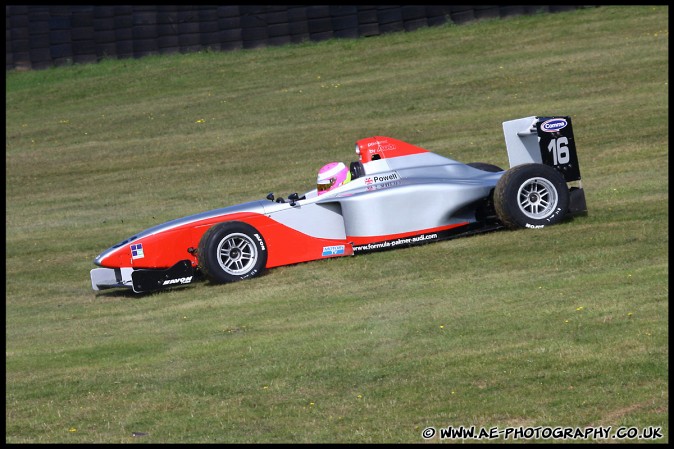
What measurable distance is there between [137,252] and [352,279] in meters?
2.59

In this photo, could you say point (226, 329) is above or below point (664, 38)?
below

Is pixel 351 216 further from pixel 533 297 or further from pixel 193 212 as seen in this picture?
pixel 193 212

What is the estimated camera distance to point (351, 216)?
42.7ft

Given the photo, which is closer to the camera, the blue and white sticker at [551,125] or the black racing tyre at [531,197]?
the black racing tyre at [531,197]

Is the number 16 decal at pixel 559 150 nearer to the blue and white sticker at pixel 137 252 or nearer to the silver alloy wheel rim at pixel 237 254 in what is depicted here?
the silver alloy wheel rim at pixel 237 254

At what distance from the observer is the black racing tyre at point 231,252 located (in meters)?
12.5

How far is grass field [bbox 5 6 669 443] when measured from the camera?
7.79m

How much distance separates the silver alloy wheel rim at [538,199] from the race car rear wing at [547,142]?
64 cm

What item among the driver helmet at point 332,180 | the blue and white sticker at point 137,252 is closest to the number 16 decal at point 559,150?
the driver helmet at point 332,180

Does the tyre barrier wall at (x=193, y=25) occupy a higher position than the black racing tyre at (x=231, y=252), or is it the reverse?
the tyre barrier wall at (x=193, y=25)

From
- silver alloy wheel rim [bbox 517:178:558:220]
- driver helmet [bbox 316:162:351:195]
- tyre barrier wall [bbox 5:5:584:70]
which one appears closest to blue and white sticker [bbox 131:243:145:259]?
driver helmet [bbox 316:162:351:195]

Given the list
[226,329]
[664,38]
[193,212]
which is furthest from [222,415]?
[664,38]

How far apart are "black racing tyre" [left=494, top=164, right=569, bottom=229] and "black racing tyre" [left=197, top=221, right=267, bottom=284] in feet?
9.16

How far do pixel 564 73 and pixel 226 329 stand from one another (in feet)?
48.8
